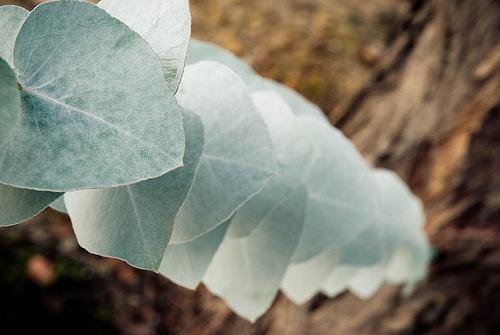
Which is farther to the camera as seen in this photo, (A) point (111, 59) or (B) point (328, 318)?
(B) point (328, 318)

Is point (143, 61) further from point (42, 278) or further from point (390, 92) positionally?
point (42, 278)

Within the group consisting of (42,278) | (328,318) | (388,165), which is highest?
(388,165)

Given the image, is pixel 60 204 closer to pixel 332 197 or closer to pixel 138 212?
pixel 138 212

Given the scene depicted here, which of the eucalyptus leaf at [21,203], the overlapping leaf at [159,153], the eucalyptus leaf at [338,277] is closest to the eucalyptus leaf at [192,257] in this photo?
the overlapping leaf at [159,153]

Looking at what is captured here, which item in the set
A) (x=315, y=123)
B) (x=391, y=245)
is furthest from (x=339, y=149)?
(x=391, y=245)

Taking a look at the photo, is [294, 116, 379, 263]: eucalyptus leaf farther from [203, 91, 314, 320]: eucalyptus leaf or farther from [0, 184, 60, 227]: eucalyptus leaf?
[0, 184, 60, 227]: eucalyptus leaf

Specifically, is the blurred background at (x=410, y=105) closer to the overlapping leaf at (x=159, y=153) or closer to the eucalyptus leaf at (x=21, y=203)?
the overlapping leaf at (x=159, y=153)

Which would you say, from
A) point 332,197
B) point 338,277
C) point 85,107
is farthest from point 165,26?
point 338,277
